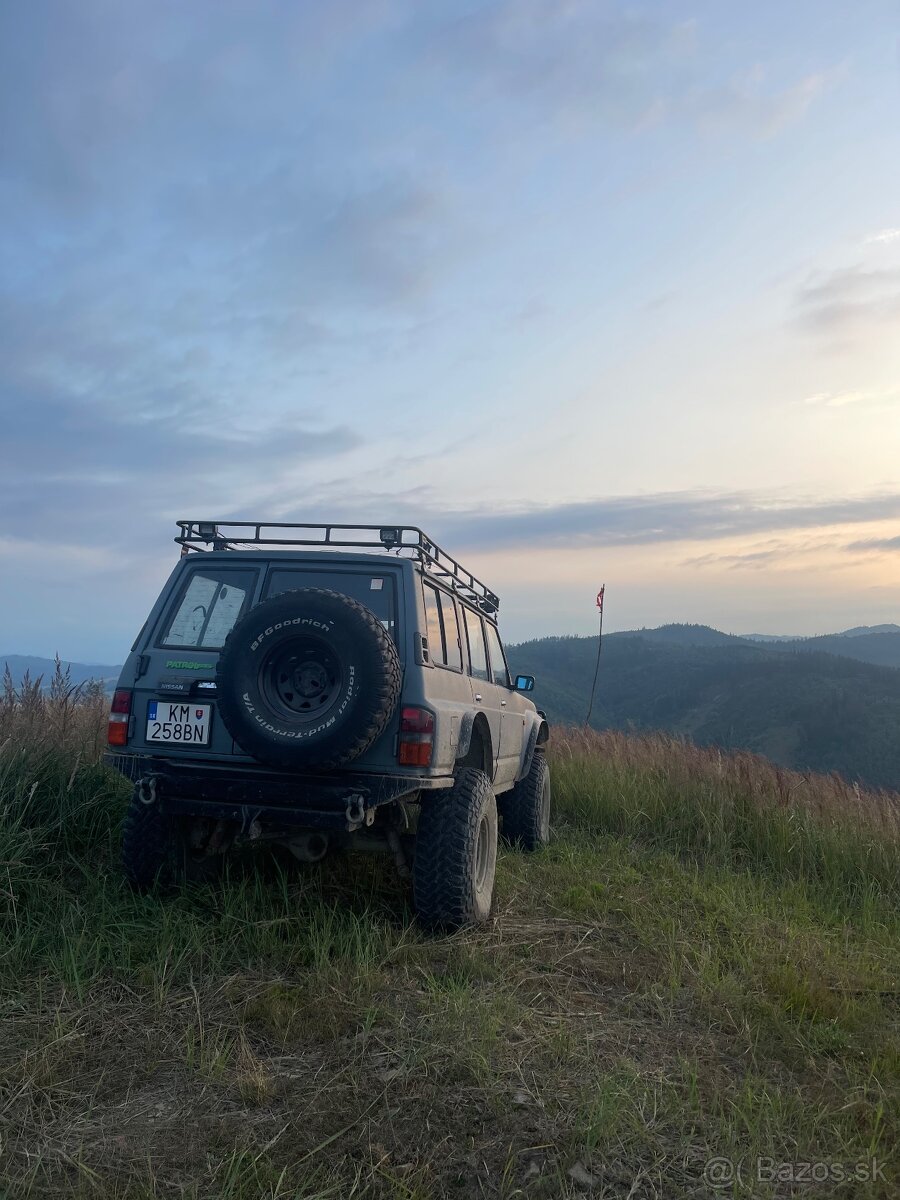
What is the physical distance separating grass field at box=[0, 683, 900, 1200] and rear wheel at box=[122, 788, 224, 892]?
0.18 meters

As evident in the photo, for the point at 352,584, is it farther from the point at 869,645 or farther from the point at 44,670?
the point at 869,645

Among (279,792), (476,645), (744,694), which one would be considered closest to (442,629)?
(476,645)

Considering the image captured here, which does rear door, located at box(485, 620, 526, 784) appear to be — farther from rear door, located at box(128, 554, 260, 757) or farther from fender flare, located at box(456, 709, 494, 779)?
rear door, located at box(128, 554, 260, 757)

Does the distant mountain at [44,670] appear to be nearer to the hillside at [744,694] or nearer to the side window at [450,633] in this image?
the side window at [450,633]

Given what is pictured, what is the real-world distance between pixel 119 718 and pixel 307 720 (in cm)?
112

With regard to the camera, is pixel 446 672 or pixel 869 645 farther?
pixel 869 645

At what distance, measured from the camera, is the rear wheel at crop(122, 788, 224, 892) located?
4.57m

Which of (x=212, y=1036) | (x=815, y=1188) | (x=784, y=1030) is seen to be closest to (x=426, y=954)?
(x=212, y=1036)

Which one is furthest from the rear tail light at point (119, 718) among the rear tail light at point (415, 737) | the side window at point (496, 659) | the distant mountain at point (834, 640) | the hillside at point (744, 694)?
the distant mountain at point (834, 640)

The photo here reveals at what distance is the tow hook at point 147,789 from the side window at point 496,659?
9.95 feet

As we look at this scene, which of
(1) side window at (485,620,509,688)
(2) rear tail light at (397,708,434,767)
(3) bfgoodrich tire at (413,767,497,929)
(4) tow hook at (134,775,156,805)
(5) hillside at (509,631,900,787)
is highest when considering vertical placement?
(1) side window at (485,620,509,688)

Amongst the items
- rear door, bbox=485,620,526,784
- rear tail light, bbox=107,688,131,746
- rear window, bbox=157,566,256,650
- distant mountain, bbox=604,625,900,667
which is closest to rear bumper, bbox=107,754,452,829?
rear tail light, bbox=107,688,131,746

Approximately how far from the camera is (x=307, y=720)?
404 centimetres

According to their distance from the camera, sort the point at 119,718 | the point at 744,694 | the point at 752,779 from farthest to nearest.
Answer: the point at 744,694 < the point at 752,779 < the point at 119,718
